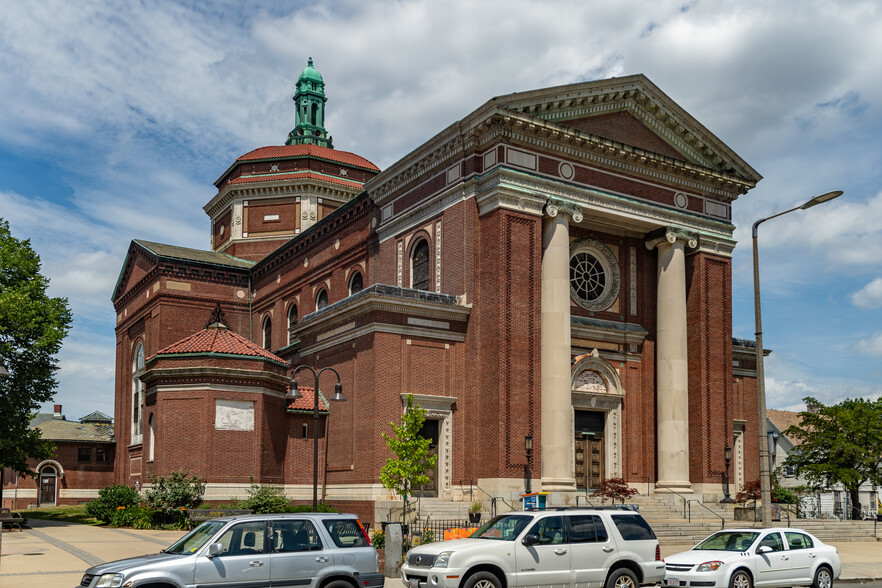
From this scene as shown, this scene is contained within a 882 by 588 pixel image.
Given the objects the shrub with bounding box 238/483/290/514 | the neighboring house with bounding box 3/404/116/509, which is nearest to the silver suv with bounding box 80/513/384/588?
the shrub with bounding box 238/483/290/514

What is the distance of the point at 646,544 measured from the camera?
18625 millimetres

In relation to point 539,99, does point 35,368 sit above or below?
below

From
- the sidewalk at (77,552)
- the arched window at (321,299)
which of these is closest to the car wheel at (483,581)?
the sidewalk at (77,552)

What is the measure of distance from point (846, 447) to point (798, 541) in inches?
966

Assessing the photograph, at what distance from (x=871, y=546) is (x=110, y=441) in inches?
1856

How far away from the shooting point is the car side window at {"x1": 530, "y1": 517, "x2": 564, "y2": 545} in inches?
700

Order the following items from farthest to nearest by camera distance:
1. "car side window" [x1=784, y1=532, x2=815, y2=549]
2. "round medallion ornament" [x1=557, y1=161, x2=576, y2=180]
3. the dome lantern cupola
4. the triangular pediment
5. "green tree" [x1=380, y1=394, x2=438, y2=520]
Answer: the dome lantern cupola, "round medallion ornament" [x1=557, y1=161, x2=576, y2=180], the triangular pediment, "green tree" [x1=380, y1=394, x2=438, y2=520], "car side window" [x1=784, y1=532, x2=815, y2=549]

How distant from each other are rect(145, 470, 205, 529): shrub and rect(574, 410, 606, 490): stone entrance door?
1508 centimetres

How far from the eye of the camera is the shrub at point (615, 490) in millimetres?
34344

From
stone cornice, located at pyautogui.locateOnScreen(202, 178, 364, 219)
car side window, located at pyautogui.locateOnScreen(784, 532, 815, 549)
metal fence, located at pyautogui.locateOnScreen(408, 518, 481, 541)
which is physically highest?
stone cornice, located at pyautogui.locateOnScreen(202, 178, 364, 219)

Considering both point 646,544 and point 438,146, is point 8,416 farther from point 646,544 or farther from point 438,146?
point 646,544

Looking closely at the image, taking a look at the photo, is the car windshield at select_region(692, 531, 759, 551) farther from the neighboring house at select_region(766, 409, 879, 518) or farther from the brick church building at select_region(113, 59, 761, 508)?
the neighboring house at select_region(766, 409, 879, 518)

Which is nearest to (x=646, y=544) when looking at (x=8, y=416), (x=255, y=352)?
(x=255, y=352)

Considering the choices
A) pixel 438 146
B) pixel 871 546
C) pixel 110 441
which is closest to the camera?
pixel 871 546
